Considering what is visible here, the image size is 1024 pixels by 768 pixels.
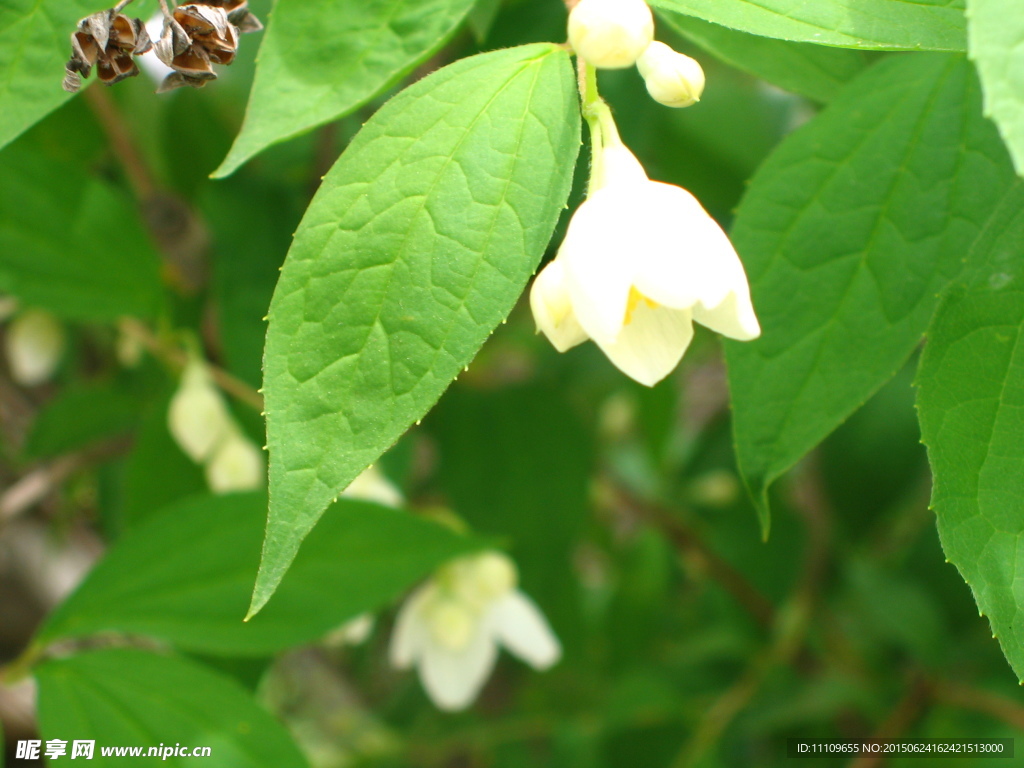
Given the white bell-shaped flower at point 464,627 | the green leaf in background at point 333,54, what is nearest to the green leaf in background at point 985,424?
the green leaf in background at point 333,54

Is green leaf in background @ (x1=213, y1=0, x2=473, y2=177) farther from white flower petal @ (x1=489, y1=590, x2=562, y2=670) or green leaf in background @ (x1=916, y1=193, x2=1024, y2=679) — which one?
white flower petal @ (x1=489, y1=590, x2=562, y2=670)

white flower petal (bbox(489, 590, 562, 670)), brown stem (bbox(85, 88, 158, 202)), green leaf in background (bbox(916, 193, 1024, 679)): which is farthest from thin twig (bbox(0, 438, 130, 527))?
green leaf in background (bbox(916, 193, 1024, 679))


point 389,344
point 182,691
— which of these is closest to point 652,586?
point 182,691

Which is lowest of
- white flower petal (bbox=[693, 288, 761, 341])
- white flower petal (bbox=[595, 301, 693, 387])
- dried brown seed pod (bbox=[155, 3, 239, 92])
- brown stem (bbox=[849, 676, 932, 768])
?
brown stem (bbox=[849, 676, 932, 768])

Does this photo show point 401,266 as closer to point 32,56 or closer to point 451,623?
point 32,56

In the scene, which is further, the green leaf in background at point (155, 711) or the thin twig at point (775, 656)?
the thin twig at point (775, 656)

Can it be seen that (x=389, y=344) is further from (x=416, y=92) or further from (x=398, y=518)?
(x=398, y=518)

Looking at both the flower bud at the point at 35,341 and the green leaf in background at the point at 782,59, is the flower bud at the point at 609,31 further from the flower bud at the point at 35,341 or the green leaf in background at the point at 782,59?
the flower bud at the point at 35,341
